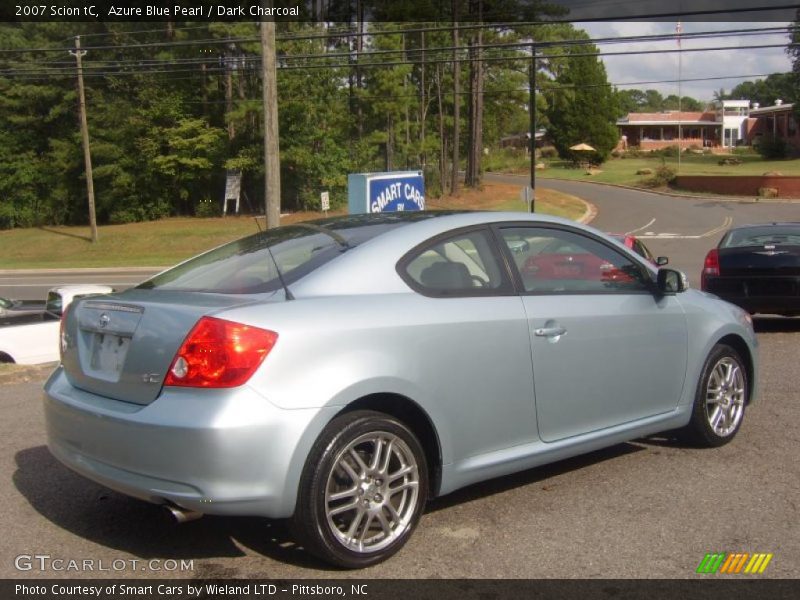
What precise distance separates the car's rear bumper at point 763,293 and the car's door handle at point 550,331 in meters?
7.11

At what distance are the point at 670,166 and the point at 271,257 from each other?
73.7 meters

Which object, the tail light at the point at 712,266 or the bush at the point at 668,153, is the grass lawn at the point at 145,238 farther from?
the bush at the point at 668,153

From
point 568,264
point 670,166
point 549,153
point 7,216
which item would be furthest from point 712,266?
point 549,153

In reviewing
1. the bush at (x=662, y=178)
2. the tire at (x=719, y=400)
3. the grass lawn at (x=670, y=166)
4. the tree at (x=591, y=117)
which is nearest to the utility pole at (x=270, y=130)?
the tire at (x=719, y=400)

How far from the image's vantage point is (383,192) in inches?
921

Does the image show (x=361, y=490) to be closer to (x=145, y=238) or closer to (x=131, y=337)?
(x=131, y=337)

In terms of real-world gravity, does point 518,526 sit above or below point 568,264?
below

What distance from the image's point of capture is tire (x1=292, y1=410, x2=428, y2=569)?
380 centimetres

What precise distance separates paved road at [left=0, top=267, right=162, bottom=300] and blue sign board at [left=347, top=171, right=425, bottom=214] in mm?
7110

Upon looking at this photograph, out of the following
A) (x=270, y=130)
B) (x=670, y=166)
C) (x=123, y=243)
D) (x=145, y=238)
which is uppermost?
(x=670, y=166)

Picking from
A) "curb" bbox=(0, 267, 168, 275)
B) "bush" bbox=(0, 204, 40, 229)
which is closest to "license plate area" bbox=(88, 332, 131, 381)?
"curb" bbox=(0, 267, 168, 275)

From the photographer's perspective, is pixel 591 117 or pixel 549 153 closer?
pixel 591 117

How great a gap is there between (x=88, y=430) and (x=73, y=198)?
54.6m
